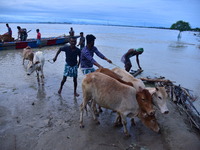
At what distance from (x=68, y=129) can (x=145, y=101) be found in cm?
210

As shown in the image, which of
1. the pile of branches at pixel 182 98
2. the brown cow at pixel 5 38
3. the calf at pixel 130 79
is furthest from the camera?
the brown cow at pixel 5 38

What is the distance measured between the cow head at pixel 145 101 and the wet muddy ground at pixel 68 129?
0.82m

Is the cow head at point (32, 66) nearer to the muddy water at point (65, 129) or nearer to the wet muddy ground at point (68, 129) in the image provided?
the muddy water at point (65, 129)

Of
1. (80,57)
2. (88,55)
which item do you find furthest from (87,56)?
(80,57)

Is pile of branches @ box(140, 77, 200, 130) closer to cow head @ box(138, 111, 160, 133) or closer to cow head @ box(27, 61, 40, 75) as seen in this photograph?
cow head @ box(138, 111, 160, 133)

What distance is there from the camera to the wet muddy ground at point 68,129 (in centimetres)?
397

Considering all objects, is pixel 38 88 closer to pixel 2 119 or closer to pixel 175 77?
pixel 2 119

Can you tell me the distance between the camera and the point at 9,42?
1747 cm

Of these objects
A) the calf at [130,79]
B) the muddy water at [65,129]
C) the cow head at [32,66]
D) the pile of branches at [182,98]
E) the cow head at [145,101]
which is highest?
the calf at [130,79]

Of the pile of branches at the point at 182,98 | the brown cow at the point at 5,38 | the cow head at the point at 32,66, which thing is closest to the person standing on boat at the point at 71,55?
the cow head at the point at 32,66

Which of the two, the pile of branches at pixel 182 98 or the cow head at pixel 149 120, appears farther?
the pile of branches at pixel 182 98

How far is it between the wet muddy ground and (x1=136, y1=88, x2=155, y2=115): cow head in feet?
2.70

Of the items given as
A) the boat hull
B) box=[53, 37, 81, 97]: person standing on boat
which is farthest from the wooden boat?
box=[53, 37, 81, 97]: person standing on boat

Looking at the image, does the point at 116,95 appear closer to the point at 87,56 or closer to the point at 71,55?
the point at 87,56
